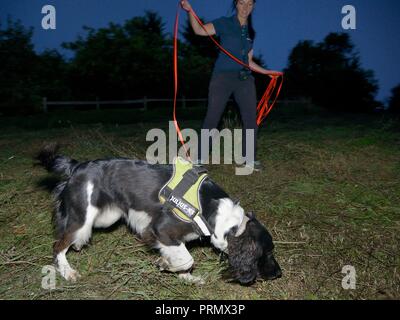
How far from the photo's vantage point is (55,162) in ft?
11.6

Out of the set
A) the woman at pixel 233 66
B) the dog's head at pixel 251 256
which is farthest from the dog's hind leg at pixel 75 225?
the woman at pixel 233 66

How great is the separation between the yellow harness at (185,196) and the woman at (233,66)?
190 centimetres

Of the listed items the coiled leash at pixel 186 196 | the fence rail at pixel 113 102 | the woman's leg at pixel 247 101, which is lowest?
the coiled leash at pixel 186 196

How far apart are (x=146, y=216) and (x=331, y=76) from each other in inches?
938

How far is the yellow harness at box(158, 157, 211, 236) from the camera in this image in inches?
121

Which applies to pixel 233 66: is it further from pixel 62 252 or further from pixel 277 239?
pixel 62 252

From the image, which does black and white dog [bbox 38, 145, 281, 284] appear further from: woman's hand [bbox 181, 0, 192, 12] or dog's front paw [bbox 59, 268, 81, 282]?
woman's hand [bbox 181, 0, 192, 12]

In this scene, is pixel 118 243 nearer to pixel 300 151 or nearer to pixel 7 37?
pixel 300 151

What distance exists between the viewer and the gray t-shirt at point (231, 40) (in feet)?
16.1

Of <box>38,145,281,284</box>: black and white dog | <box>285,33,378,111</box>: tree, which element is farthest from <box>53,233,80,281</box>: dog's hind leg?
<box>285,33,378,111</box>: tree

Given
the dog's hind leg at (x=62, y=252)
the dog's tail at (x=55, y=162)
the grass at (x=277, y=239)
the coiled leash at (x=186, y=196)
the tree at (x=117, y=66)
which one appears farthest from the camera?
the tree at (x=117, y=66)

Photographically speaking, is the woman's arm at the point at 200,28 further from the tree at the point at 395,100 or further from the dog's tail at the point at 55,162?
the tree at the point at 395,100

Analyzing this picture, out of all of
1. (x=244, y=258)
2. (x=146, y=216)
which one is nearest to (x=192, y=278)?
(x=244, y=258)

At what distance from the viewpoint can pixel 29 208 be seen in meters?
4.33
